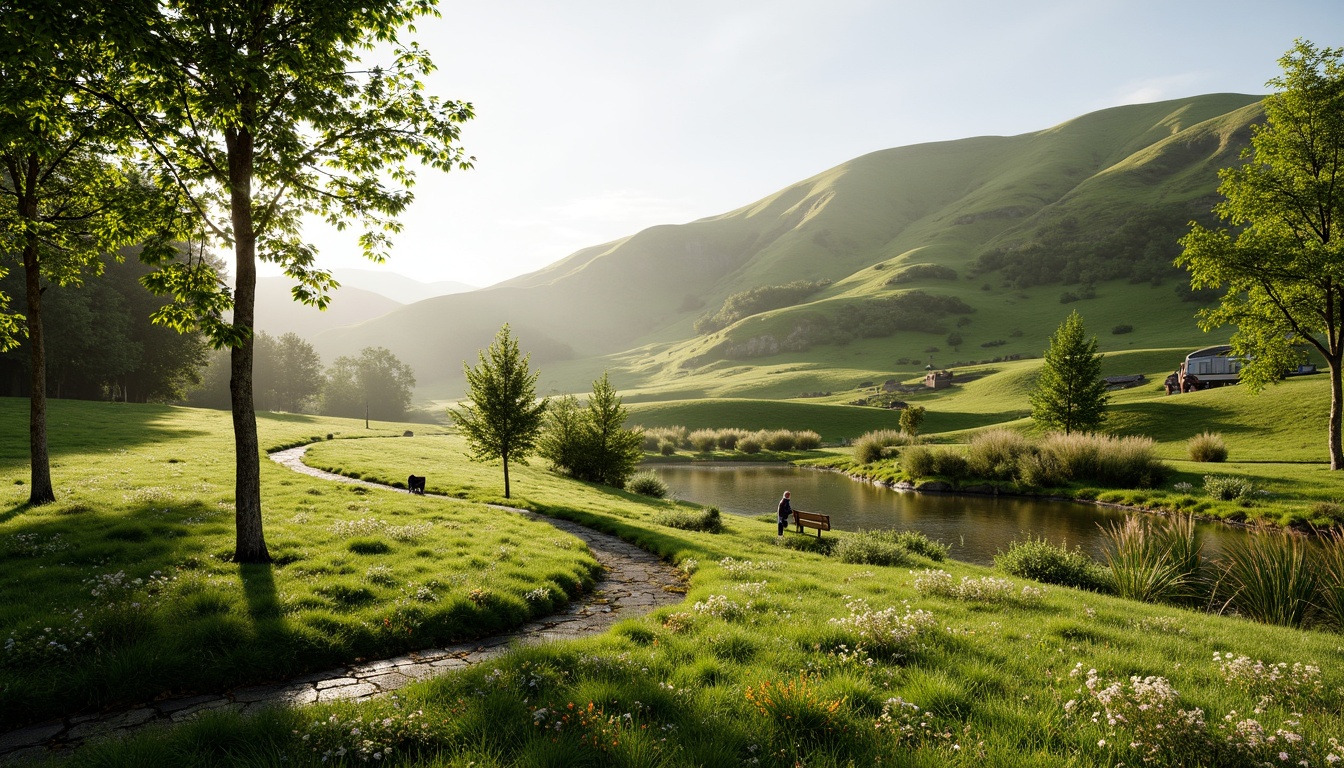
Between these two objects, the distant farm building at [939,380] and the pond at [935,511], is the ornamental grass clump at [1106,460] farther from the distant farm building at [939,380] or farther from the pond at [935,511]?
the distant farm building at [939,380]

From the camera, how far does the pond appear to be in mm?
25859

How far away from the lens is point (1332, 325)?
28.0m

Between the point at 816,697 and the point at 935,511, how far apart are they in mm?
33019

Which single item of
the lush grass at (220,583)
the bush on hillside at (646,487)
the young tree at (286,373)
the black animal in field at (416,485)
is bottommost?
the bush on hillside at (646,487)

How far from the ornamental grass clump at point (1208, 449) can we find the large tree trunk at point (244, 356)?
173 ft

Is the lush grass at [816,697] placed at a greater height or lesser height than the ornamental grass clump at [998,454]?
greater

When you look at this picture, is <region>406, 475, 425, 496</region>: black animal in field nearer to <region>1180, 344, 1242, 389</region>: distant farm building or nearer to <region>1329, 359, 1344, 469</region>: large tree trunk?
<region>1329, 359, 1344, 469</region>: large tree trunk

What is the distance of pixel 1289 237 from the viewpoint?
90.8 feet

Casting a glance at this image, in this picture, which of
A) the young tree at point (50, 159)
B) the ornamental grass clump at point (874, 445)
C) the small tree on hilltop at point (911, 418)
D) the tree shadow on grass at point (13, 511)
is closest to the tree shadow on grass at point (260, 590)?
the young tree at point (50, 159)

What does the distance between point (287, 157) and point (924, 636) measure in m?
14.9

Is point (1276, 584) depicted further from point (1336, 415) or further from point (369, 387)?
point (369, 387)

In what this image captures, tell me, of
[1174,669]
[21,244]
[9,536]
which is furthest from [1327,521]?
[21,244]

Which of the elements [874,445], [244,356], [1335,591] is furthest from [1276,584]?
[874,445]

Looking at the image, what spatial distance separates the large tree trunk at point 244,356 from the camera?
445 inches
